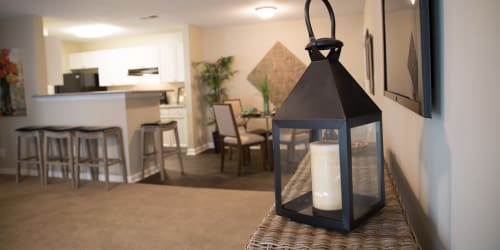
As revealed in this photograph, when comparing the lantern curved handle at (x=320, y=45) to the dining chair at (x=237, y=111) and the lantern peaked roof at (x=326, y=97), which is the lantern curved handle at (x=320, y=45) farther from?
the dining chair at (x=237, y=111)

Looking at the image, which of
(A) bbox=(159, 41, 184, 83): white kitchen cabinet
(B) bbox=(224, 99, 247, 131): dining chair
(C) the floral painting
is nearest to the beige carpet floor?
(C) the floral painting

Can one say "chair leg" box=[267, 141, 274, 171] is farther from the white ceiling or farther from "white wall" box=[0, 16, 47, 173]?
"white wall" box=[0, 16, 47, 173]

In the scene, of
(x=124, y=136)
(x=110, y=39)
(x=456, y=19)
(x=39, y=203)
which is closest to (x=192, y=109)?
(x=124, y=136)

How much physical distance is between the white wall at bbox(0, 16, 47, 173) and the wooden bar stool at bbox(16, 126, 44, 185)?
0.75 feet

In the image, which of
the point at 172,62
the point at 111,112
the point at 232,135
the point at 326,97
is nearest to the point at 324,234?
the point at 326,97

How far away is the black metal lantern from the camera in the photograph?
0.85 metres

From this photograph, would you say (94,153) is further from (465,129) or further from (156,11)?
(465,129)

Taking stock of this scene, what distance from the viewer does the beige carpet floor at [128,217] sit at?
2566mm

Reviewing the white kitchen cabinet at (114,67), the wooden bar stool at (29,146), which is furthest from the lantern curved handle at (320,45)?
the white kitchen cabinet at (114,67)

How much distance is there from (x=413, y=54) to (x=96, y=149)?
440 centimetres

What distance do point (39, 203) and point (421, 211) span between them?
12.2ft

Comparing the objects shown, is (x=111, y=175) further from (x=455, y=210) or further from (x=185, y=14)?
(x=455, y=210)

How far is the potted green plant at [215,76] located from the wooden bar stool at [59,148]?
2464 millimetres

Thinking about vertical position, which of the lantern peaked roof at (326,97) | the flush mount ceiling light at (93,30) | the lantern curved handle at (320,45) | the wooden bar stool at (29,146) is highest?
the flush mount ceiling light at (93,30)
